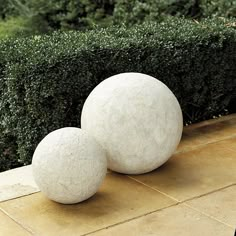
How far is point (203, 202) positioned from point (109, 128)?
37.5 inches

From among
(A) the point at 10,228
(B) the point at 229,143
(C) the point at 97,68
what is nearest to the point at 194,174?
(B) the point at 229,143

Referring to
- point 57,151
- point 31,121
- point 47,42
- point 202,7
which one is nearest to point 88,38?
point 47,42

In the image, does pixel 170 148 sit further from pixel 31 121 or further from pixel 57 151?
pixel 31 121

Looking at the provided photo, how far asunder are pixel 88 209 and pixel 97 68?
1663 millimetres

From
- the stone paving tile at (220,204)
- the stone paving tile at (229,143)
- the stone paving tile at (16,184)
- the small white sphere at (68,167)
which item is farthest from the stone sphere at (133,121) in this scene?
the stone paving tile at (229,143)

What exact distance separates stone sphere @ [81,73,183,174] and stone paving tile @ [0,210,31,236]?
1.02 meters

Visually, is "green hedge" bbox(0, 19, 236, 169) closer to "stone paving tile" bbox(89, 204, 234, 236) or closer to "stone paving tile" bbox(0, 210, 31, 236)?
"stone paving tile" bbox(0, 210, 31, 236)

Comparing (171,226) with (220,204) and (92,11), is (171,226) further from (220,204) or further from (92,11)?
(92,11)

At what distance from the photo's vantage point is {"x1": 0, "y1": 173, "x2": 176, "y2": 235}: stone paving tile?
420cm

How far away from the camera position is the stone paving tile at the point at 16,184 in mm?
4691

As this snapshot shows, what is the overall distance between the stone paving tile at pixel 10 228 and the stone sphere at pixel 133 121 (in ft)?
3.35

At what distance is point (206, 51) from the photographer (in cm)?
635

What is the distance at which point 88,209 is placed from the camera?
14.6ft

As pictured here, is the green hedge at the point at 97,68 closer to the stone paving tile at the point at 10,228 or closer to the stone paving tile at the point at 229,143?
the stone paving tile at the point at 229,143
